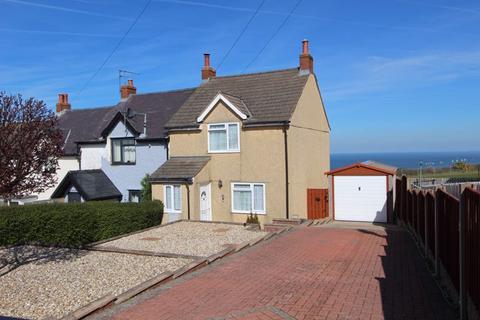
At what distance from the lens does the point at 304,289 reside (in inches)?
348

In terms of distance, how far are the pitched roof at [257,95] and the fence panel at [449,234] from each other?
1257cm

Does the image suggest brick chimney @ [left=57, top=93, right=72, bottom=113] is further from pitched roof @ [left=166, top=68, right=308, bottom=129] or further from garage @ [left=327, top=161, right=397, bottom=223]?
garage @ [left=327, top=161, right=397, bottom=223]

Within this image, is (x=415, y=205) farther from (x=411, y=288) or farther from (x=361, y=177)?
(x=361, y=177)

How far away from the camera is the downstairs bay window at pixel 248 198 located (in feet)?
71.2

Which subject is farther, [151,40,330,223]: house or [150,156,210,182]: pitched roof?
[150,156,210,182]: pitched roof

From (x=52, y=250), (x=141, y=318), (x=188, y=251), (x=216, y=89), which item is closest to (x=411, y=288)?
(x=141, y=318)

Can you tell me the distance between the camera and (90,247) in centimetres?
1448

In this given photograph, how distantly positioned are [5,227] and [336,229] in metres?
12.6

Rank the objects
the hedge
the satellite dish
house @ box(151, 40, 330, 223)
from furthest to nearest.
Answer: the satellite dish → house @ box(151, 40, 330, 223) → the hedge

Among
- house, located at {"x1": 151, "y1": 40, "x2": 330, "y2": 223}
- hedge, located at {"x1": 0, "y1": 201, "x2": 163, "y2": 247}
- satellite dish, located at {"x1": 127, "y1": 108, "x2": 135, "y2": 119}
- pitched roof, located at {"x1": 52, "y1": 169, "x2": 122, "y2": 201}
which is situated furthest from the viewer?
satellite dish, located at {"x1": 127, "y1": 108, "x2": 135, "y2": 119}

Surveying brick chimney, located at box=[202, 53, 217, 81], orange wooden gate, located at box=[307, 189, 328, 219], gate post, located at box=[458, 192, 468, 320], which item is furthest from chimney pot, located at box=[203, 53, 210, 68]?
gate post, located at box=[458, 192, 468, 320]

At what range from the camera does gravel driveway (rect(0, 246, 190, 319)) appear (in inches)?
343

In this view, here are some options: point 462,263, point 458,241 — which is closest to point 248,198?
point 458,241

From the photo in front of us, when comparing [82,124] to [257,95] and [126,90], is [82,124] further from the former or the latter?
[257,95]
